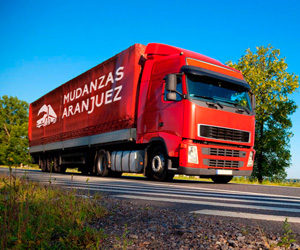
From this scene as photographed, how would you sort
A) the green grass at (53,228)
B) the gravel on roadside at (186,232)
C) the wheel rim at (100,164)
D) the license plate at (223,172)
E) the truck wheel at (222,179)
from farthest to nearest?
1. the wheel rim at (100,164)
2. the truck wheel at (222,179)
3. the license plate at (223,172)
4. the green grass at (53,228)
5. the gravel on roadside at (186,232)

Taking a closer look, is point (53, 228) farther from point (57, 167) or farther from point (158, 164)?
point (57, 167)

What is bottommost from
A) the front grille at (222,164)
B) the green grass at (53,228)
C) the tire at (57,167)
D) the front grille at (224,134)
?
the tire at (57,167)

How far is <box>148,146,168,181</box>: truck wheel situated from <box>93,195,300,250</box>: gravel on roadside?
612cm

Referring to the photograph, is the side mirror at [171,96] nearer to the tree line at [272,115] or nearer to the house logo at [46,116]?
the house logo at [46,116]

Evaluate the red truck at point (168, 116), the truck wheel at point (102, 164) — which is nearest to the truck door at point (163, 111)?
the red truck at point (168, 116)

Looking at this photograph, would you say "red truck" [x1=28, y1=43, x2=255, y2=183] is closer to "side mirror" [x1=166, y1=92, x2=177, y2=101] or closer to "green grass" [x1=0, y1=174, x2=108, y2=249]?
"side mirror" [x1=166, y1=92, x2=177, y2=101]

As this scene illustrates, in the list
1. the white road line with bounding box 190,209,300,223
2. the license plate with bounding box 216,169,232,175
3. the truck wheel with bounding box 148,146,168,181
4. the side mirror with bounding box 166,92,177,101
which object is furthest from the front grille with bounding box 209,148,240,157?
the white road line with bounding box 190,209,300,223

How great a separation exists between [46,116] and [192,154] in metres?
12.6

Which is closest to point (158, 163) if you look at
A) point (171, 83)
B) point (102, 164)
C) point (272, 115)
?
point (171, 83)

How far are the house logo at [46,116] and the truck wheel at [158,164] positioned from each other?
9.25 m

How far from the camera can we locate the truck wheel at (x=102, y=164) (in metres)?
12.7

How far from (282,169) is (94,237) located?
1035 inches

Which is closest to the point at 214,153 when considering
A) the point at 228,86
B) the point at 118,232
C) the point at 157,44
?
the point at 228,86

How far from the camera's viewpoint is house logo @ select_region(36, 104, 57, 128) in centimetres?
1795
